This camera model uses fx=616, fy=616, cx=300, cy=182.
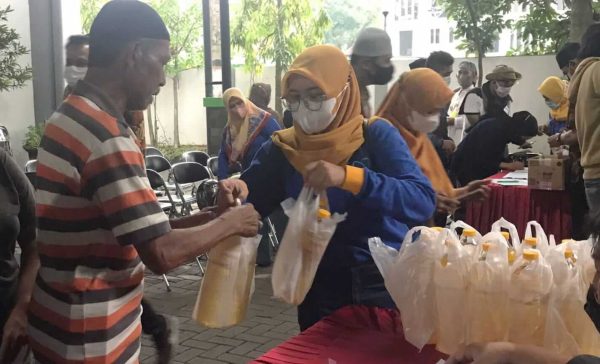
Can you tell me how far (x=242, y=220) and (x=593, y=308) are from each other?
87 cm

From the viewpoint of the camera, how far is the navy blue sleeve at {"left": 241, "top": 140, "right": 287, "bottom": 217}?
204cm

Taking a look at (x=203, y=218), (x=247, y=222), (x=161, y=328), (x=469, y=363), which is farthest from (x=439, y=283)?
(x=161, y=328)

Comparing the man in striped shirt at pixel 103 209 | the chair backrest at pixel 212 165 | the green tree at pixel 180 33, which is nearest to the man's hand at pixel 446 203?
the man in striped shirt at pixel 103 209

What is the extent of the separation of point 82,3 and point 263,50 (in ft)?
12.6

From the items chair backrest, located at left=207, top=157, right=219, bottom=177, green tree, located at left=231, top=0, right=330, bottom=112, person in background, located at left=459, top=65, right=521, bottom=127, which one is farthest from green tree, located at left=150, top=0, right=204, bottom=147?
person in background, located at left=459, top=65, right=521, bottom=127

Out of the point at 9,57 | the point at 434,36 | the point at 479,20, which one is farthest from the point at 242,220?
the point at 434,36

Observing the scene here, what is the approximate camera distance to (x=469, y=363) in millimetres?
1423

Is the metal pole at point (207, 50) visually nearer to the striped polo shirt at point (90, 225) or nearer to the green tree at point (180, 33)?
the green tree at point (180, 33)

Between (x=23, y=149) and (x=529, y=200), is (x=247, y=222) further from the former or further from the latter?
(x=23, y=149)

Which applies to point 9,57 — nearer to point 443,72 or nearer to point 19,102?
point 19,102

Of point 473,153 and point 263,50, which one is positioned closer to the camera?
point 473,153

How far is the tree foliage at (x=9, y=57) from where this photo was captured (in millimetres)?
8039

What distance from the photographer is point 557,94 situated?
5.57 meters

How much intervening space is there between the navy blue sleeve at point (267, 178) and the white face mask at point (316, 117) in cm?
16
